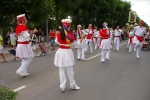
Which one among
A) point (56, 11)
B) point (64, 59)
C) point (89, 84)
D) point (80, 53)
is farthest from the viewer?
point (56, 11)

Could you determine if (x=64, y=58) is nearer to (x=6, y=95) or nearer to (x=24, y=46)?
(x=24, y=46)

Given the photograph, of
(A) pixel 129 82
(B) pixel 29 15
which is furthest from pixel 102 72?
(B) pixel 29 15

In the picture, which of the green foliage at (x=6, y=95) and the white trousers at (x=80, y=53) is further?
the white trousers at (x=80, y=53)

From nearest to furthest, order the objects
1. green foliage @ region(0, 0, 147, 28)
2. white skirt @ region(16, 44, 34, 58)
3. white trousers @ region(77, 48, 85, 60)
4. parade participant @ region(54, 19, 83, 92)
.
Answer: parade participant @ region(54, 19, 83, 92) < white skirt @ region(16, 44, 34, 58) < white trousers @ region(77, 48, 85, 60) < green foliage @ region(0, 0, 147, 28)

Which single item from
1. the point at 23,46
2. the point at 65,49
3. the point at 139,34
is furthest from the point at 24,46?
the point at 139,34

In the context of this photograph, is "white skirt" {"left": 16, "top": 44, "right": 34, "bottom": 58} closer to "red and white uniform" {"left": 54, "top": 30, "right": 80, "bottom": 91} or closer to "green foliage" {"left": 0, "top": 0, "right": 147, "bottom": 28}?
"red and white uniform" {"left": 54, "top": 30, "right": 80, "bottom": 91}

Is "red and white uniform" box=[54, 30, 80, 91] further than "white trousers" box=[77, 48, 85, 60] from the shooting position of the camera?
No

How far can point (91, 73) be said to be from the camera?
27.6 ft

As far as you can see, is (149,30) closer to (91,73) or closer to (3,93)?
(91,73)

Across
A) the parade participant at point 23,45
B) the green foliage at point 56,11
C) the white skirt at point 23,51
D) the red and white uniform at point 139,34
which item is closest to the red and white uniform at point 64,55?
the parade participant at point 23,45

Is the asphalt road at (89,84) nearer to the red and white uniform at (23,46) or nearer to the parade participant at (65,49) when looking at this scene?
the red and white uniform at (23,46)

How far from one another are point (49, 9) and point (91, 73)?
44.2 feet

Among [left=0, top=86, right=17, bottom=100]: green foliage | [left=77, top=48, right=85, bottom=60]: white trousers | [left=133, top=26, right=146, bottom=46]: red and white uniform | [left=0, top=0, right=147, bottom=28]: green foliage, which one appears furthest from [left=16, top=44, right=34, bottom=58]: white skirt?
[left=0, top=0, right=147, bottom=28]: green foliage

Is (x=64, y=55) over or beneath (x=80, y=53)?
over
